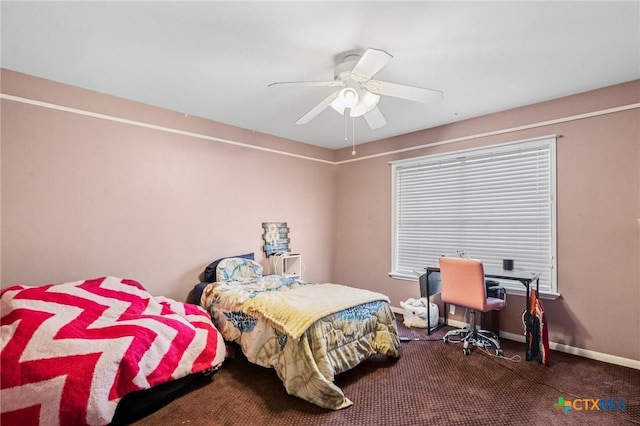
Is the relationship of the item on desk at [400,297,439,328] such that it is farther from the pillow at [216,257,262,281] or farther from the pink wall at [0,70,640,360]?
the pillow at [216,257,262,281]

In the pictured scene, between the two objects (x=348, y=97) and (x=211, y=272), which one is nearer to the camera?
(x=348, y=97)

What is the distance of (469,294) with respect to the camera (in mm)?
3096

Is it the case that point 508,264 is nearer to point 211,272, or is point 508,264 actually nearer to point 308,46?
point 308,46

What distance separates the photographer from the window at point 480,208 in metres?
3.33

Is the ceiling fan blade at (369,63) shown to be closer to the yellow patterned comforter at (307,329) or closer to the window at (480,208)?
the yellow patterned comforter at (307,329)

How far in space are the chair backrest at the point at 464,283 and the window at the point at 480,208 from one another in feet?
2.48

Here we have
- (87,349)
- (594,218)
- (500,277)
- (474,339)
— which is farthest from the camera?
(474,339)

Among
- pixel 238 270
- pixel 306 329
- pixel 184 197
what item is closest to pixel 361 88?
pixel 306 329

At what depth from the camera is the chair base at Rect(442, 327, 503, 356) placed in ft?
10.2

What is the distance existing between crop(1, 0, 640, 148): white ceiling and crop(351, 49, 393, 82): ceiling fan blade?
24 cm

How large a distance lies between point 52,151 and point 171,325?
76.7 inches

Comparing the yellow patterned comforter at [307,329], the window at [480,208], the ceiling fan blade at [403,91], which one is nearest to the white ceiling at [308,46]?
the ceiling fan blade at [403,91]

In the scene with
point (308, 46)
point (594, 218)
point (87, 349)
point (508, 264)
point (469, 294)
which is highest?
point (308, 46)

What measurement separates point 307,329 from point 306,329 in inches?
0.8
